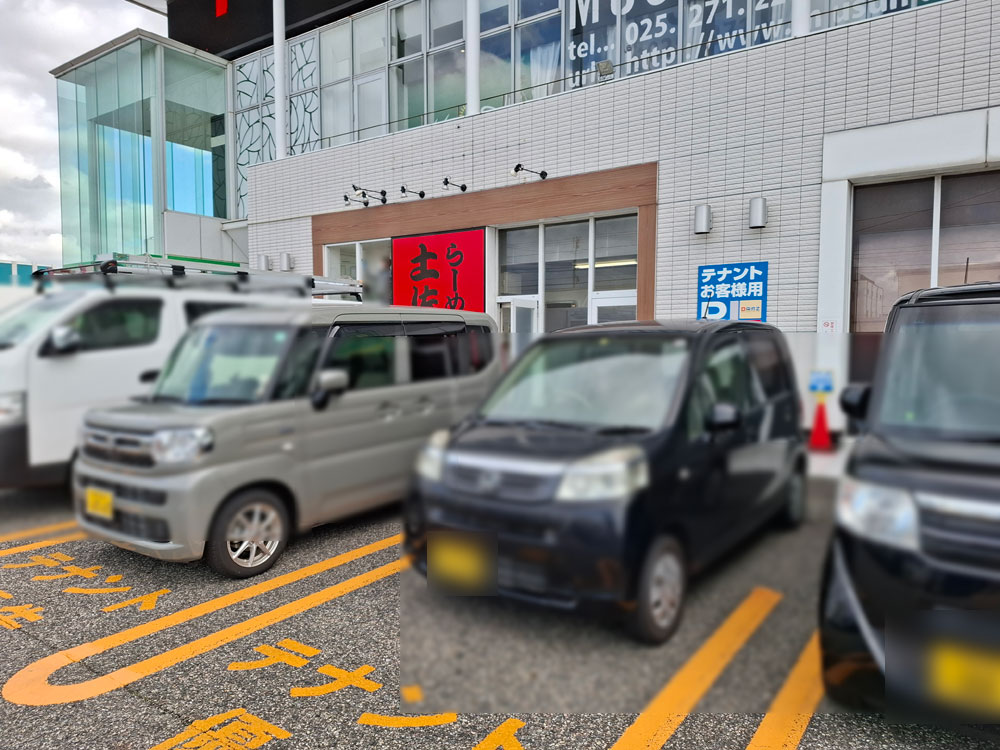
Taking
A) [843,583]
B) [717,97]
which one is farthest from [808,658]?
[717,97]

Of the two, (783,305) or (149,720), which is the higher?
(783,305)

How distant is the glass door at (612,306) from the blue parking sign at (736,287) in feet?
3.74

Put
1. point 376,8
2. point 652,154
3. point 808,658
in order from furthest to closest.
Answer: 1. point 376,8
2. point 652,154
3. point 808,658

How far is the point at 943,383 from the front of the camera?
0.74 m

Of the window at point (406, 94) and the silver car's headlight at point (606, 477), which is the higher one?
the window at point (406, 94)

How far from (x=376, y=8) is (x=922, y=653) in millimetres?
15292

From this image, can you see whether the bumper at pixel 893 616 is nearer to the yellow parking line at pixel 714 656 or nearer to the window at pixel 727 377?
the yellow parking line at pixel 714 656

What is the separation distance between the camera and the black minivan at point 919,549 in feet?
1.82

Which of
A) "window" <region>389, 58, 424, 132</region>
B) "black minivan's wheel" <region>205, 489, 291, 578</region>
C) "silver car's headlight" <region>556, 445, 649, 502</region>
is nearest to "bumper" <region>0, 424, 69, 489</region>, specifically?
"black minivan's wheel" <region>205, 489, 291, 578</region>

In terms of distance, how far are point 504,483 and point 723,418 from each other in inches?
10.0

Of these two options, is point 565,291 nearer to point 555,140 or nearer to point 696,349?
point 555,140

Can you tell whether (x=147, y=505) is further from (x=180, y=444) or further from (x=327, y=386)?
(x=327, y=386)

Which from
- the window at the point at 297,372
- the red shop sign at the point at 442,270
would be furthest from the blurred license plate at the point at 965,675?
the red shop sign at the point at 442,270

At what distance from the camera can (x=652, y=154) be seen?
9555 millimetres
